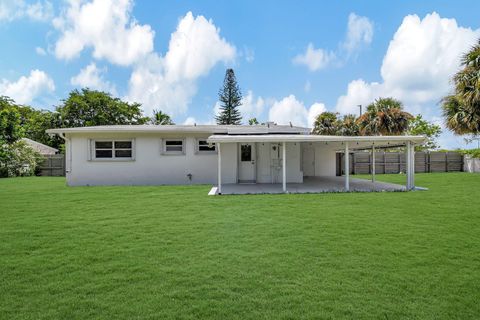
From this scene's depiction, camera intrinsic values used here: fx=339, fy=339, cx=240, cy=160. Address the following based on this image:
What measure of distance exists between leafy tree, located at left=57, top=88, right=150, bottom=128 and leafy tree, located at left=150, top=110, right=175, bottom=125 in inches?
311

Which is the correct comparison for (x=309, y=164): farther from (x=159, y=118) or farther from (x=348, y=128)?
(x=159, y=118)

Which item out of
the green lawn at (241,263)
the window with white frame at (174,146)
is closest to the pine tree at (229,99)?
the window with white frame at (174,146)

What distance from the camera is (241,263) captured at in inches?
178

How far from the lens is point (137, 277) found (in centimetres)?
405

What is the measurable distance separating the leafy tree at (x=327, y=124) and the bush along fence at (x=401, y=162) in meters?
10.5

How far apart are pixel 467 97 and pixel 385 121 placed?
35.2 feet

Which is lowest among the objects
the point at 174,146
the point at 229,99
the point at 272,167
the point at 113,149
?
the point at 272,167

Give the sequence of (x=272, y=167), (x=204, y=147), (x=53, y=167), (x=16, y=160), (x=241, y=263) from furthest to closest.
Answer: (x=53, y=167), (x=16, y=160), (x=204, y=147), (x=272, y=167), (x=241, y=263)

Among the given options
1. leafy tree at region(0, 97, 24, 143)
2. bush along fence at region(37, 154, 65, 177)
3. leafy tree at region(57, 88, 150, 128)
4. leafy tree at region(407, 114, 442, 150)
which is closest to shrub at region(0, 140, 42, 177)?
bush along fence at region(37, 154, 65, 177)

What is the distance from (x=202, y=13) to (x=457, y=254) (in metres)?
22.6

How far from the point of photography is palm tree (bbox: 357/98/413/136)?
2930 centimetres

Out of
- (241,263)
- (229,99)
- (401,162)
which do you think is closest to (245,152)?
(241,263)

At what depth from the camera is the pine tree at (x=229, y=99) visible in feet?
140

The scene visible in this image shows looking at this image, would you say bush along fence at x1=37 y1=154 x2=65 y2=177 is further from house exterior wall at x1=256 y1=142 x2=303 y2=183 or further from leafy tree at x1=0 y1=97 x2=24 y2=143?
house exterior wall at x1=256 y1=142 x2=303 y2=183
